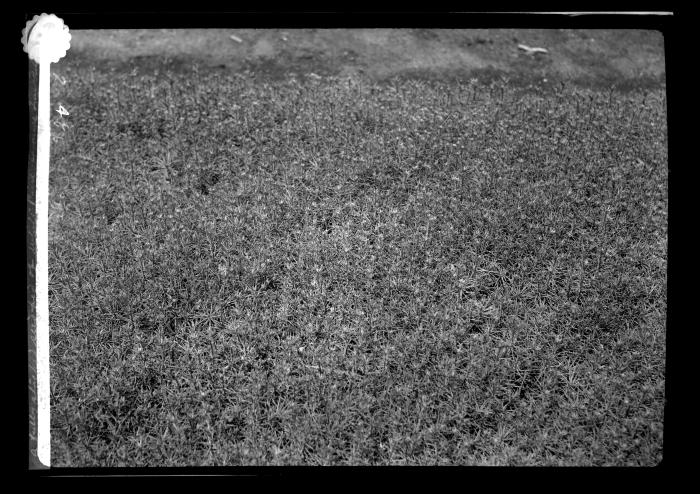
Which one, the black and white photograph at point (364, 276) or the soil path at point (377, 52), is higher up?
the soil path at point (377, 52)

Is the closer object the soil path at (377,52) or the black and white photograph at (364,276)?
the black and white photograph at (364,276)

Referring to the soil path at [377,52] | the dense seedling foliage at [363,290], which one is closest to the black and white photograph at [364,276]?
the dense seedling foliage at [363,290]

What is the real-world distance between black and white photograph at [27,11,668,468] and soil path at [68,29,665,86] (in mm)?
187

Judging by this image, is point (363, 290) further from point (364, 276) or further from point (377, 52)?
point (377, 52)

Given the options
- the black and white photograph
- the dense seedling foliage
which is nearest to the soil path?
the black and white photograph

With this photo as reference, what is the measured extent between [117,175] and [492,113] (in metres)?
2.85

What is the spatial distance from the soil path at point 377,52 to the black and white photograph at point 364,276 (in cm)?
19

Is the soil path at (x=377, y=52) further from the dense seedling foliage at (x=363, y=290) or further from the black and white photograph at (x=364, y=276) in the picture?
the dense seedling foliage at (x=363, y=290)

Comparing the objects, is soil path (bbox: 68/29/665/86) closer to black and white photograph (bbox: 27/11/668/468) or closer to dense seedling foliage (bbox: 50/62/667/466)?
black and white photograph (bbox: 27/11/668/468)

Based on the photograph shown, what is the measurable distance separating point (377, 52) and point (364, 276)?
2.74 m

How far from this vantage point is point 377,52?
5.09 meters

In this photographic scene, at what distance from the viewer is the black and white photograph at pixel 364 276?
8.63 ft

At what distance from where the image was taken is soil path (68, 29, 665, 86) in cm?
484
